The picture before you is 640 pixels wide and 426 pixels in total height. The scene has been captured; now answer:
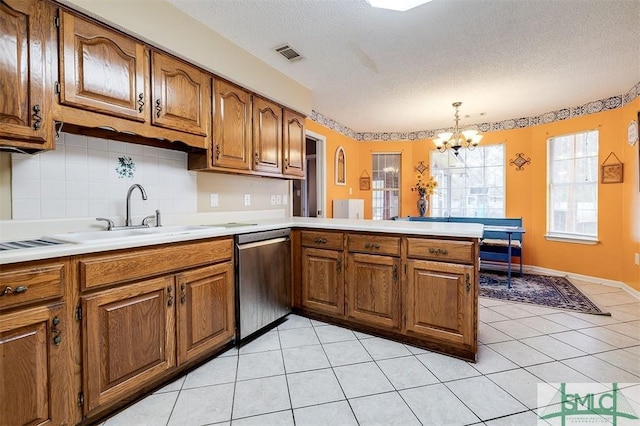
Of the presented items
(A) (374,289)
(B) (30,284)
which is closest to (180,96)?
(B) (30,284)

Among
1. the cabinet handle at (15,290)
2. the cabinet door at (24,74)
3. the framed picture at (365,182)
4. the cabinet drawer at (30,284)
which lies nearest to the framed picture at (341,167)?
the framed picture at (365,182)

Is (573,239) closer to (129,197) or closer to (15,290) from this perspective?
(129,197)

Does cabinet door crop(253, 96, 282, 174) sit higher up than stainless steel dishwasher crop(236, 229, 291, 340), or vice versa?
cabinet door crop(253, 96, 282, 174)

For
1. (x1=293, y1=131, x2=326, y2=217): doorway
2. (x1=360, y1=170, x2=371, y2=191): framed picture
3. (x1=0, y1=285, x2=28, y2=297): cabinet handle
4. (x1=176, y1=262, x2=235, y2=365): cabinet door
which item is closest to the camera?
(x1=0, y1=285, x2=28, y2=297): cabinet handle

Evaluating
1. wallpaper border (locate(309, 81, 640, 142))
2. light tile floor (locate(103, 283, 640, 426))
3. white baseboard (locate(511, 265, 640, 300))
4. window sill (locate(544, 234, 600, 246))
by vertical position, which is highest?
wallpaper border (locate(309, 81, 640, 142))

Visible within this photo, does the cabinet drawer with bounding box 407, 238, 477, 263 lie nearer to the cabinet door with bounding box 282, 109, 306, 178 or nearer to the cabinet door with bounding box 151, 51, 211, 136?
the cabinet door with bounding box 282, 109, 306, 178

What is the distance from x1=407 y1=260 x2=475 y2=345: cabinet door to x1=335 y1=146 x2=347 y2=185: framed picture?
314 cm

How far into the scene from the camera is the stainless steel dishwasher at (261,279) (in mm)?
2121

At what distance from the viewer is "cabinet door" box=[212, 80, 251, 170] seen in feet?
7.52

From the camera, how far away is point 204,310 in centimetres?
187

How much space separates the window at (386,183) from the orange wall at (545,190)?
0.12 meters

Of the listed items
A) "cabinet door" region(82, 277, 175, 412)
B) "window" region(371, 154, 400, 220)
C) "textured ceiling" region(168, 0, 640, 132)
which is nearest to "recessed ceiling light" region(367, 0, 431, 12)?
"textured ceiling" region(168, 0, 640, 132)

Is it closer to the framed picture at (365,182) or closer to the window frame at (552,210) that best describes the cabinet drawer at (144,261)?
the framed picture at (365,182)

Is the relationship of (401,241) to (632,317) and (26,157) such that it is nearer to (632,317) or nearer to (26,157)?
(26,157)
